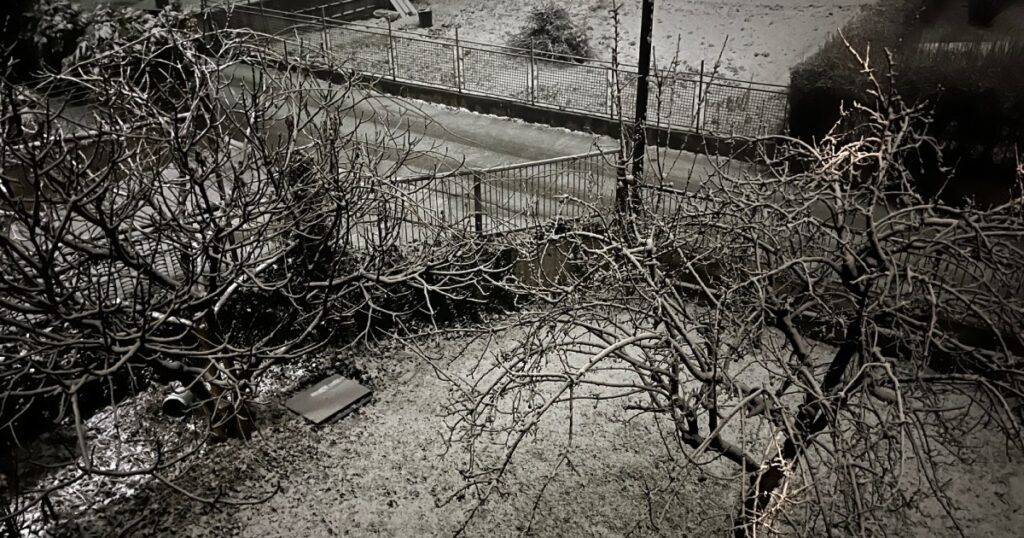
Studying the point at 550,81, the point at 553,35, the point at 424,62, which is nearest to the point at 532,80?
the point at 550,81

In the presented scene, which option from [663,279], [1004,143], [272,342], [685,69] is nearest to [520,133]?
[685,69]

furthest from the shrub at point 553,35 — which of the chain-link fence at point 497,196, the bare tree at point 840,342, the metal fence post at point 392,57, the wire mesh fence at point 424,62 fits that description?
the bare tree at point 840,342

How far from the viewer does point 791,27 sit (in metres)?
19.2

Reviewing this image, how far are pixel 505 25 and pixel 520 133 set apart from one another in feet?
21.0

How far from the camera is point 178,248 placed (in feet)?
26.5

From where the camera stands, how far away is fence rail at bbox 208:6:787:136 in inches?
579

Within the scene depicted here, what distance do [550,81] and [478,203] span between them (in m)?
6.38

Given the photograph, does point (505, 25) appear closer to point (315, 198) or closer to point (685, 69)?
point (685, 69)

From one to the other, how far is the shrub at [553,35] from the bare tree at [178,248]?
8.92 metres

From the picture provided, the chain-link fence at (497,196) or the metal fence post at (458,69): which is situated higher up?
the metal fence post at (458,69)

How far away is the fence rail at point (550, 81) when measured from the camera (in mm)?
14703

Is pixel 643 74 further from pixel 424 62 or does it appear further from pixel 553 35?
pixel 553 35

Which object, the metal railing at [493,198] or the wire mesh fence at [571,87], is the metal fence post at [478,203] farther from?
the wire mesh fence at [571,87]

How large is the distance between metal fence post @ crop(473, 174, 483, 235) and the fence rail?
4.96 meters
